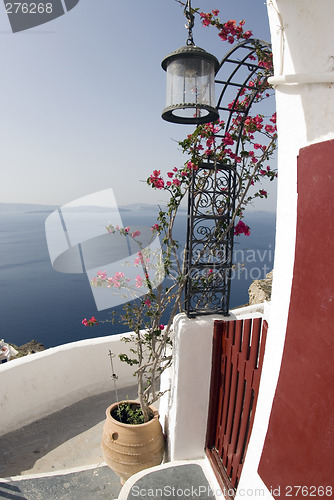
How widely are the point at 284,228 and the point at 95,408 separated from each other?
3267 mm

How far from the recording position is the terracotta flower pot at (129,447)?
8.87 feet

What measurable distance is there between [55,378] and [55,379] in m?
0.01

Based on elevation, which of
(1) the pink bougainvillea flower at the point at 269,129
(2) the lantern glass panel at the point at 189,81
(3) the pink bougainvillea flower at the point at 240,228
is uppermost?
(2) the lantern glass panel at the point at 189,81

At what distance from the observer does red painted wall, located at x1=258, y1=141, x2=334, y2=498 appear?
117cm

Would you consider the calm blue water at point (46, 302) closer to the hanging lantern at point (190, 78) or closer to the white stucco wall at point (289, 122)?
the hanging lantern at point (190, 78)

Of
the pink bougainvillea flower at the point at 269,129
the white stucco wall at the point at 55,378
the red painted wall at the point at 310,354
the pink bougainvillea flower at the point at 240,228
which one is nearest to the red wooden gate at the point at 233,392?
the red painted wall at the point at 310,354

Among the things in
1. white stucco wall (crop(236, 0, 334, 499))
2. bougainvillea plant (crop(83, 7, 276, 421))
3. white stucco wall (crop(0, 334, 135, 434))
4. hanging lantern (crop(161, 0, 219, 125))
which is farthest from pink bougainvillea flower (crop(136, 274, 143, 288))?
white stucco wall (crop(236, 0, 334, 499))

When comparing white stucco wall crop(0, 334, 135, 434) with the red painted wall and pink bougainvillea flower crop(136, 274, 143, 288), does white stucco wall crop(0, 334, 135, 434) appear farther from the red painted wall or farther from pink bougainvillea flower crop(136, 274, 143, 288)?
the red painted wall

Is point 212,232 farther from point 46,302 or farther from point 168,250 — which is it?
point 46,302

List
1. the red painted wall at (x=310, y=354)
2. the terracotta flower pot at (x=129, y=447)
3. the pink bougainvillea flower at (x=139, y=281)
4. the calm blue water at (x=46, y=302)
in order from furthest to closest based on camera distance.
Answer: the calm blue water at (x=46, y=302), the pink bougainvillea flower at (x=139, y=281), the terracotta flower pot at (x=129, y=447), the red painted wall at (x=310, y=354)

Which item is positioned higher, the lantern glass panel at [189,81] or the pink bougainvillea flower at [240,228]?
the lantern glass panel at [189,81]

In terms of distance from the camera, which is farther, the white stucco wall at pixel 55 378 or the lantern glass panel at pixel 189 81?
the white stucco wall at pixel 55 378

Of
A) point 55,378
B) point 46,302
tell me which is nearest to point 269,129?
point 55,378

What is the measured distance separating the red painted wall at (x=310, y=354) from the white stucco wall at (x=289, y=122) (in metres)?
0.05
